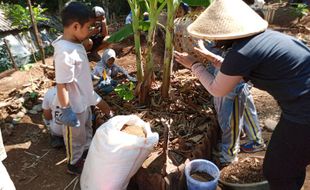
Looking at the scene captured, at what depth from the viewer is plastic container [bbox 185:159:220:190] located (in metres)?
2.34

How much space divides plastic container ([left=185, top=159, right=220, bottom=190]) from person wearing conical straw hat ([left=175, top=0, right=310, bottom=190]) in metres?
0.50

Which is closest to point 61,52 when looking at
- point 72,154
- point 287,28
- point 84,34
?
point 84,34

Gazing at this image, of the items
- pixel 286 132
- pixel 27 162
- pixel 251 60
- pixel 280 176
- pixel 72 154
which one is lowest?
pixel 27 162

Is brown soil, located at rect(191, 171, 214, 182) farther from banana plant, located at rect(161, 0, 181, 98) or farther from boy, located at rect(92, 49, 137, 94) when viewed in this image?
boy, located at rect(92, 49, 137, 94)

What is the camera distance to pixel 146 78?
3.33 m

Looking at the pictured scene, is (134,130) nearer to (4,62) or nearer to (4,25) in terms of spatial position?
(4,62)

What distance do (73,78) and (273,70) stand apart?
1623 millimetres

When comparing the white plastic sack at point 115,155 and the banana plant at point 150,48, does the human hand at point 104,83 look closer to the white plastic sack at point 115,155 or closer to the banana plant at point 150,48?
the banana plant at point 150,48

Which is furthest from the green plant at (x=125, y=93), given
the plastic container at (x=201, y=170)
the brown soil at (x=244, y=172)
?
the brown soil at (x=244, y=172)

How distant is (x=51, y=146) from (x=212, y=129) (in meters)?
1.81

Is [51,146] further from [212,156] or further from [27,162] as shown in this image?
[212,156]

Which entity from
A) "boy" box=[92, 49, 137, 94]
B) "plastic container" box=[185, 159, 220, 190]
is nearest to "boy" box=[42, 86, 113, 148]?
"boy" box=[92, 49, 137, 94]

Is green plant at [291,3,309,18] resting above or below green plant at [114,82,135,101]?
below

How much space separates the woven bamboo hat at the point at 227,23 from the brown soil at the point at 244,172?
53.1 inches
